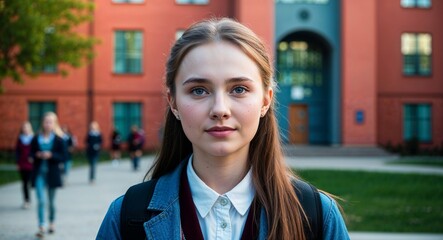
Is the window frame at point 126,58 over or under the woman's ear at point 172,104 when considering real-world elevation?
over

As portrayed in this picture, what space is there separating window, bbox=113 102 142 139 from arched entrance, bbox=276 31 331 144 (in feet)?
30.6

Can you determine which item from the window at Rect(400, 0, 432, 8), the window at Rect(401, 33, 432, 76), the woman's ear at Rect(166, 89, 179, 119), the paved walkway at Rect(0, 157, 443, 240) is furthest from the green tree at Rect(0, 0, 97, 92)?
the woman's ear at Rect(166, 89, 179, 119)

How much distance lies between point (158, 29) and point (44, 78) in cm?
777

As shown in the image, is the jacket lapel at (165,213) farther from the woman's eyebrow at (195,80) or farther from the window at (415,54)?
the window at (415,54)

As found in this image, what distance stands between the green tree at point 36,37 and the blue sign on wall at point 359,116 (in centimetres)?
1599

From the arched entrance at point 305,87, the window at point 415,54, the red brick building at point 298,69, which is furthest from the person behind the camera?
the arched entrance at point 305,87

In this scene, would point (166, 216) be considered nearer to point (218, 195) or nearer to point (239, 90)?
point (218, 195)

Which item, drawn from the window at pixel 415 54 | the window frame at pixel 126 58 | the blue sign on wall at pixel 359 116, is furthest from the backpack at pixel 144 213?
the window at pixel 415 54

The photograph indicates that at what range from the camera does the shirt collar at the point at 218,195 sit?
222 centimetres

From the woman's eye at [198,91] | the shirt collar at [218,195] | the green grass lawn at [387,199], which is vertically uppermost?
the woman's eye at [198,91]

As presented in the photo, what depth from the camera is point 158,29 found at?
3669 cm

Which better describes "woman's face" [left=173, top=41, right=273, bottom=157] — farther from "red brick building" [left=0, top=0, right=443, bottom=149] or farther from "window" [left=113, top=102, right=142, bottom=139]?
"window" [left=113, top=102, right=142, bottom=139]

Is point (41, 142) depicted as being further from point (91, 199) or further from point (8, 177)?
point (8, 177)

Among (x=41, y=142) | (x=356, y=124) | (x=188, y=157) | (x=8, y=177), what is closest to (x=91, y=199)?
(x=41, y=142)
